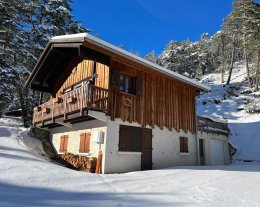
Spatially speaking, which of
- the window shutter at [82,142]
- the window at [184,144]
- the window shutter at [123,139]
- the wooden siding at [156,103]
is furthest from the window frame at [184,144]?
the window shutter at [82,142]

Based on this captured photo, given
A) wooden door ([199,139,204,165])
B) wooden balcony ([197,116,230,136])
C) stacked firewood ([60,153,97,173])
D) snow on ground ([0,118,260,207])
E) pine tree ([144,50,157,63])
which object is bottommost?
snow on ground ([0,118,260,207])

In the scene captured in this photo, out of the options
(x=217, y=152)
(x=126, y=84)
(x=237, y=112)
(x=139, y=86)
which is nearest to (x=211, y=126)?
(x=217, y=152)

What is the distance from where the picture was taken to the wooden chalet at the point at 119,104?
1232 centimetres

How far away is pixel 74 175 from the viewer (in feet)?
30.0

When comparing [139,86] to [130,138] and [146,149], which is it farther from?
[146,149]

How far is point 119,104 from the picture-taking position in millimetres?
13109

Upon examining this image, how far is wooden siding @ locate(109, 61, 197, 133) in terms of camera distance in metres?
13.3

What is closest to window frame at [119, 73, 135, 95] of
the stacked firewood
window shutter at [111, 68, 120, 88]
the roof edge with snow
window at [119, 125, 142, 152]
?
window shutter at [111, 68, 120, 88]

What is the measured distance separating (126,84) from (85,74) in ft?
10.2

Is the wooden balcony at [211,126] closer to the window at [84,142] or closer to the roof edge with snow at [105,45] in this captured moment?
the roof edge with snow at [105,45]

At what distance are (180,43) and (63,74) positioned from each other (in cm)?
3866

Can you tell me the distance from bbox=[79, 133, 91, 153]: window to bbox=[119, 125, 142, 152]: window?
2.05m

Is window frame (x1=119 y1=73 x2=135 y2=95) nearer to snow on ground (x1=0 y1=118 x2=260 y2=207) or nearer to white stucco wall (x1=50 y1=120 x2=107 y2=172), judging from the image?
white stucco wall (x1=50 y1=120 x2=107 y2=172)

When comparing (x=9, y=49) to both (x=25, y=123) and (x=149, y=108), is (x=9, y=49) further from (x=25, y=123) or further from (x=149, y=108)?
(x=149, y=108)
